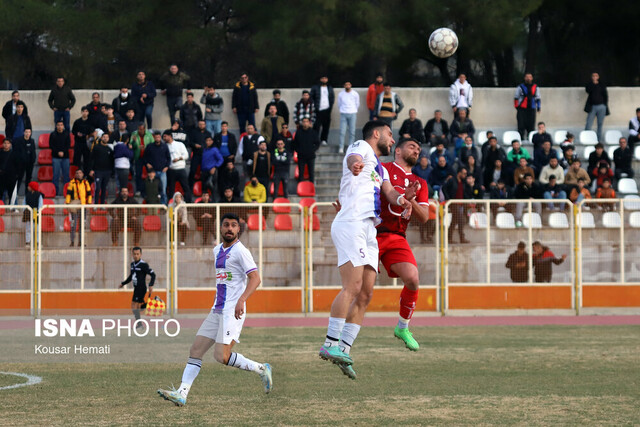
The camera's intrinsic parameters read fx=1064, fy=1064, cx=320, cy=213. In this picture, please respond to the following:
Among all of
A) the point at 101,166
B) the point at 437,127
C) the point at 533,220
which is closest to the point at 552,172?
the point at 437,127

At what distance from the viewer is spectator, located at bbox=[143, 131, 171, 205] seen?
2517 cm

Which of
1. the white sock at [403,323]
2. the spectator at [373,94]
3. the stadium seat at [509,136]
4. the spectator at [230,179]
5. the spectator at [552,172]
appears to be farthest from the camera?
the stadium seat at [509,136]

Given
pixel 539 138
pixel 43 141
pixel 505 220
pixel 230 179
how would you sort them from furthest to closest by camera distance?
pixel 43 141, pixel 539 138, pixel 230 179, pixel 505 220

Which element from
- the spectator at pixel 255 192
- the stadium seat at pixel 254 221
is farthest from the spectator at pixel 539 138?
the stadium seat at pixel 254 221

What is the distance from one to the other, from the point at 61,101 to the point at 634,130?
15495 millimetres

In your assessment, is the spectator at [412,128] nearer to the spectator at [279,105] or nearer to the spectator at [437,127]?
the spectator at [437,127]

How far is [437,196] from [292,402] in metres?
13.0

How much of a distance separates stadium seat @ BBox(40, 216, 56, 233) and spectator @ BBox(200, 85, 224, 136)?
727cm

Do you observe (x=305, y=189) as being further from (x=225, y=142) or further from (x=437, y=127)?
(x=437, y=127)

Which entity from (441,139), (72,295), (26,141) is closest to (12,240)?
(72,295)

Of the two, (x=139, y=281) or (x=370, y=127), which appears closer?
(x=370, y=127)

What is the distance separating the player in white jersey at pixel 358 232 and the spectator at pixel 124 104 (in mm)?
18479

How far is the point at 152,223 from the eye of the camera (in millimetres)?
21656

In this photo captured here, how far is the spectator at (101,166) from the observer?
→ 25.5 meters
